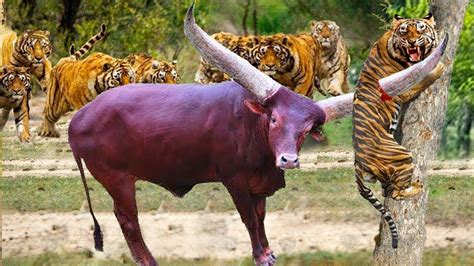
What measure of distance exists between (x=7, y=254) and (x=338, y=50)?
2478 millimetres

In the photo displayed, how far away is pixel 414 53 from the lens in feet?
25.7

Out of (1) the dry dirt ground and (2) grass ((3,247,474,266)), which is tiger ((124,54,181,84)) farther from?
(1) the dry dirt ground

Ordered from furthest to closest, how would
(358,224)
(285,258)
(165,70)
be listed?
(358,224) → (285,258) → (165,70)

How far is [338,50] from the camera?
36.2ft

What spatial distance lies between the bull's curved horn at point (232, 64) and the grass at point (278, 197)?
14.4 feet

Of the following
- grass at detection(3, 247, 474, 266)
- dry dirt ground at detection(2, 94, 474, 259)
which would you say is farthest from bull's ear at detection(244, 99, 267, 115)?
dry dirt ground at detection(2, 94, 474, 259)

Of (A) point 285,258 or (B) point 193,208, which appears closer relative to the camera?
(A) point 285,258

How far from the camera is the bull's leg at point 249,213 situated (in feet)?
25.3

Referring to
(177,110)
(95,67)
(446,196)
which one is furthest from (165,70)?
(446,196)

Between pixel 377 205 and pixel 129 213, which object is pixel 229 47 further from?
pixel 377 205

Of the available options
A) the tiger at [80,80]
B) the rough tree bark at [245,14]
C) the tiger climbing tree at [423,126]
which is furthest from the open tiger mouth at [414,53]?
the rough tree bark at [245,14]

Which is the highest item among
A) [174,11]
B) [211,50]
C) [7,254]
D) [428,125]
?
[211,50]

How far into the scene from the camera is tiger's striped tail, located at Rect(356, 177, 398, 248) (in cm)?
777

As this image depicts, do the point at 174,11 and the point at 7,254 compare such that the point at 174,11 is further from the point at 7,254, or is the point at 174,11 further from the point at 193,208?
the point at 7,254
